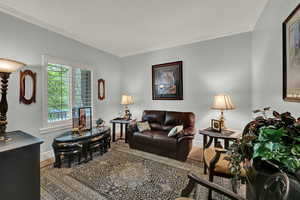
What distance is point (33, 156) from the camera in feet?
4.83

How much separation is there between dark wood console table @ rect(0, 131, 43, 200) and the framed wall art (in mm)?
1570

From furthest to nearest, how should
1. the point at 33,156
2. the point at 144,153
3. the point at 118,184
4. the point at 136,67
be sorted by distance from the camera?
the point at 136,67, the point at 144,153, the point at 118,184, the point at 33,156

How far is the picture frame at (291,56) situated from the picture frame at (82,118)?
351cm

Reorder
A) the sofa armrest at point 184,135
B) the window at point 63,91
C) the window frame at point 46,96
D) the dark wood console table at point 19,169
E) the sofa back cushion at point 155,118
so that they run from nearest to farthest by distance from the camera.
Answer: the dark wood console table at point 19,169, the sofa armrest at point 184,135, the window frame at point 46,96, the window at point 63,91, the sofa back cushion at point 155,118

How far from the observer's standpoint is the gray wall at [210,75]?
311 centimetres

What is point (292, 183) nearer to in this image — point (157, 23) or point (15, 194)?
point (15, 194)

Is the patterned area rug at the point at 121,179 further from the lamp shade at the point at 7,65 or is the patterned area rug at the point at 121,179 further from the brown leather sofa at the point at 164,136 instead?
the lamp shade at the point at 7,65

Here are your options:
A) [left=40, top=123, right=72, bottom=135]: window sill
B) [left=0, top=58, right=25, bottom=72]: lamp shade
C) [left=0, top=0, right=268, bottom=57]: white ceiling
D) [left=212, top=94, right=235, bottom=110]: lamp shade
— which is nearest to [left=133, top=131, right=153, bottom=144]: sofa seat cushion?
[left=212, top=94, right=235, bottom=110]: lamp shade

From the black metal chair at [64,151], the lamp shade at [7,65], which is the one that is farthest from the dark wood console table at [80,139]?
the lamp shade at [7,65]

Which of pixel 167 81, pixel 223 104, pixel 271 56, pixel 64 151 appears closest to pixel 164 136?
pixel 223 104

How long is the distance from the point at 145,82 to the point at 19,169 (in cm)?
352

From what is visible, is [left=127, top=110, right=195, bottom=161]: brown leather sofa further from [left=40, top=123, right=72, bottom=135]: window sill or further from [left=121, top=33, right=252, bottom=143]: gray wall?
[left=40, top=123, right=72, bottom=135]: window sill

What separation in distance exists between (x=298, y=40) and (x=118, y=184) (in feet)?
8.75

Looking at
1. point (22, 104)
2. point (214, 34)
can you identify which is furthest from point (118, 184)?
→ point (214, 34)
